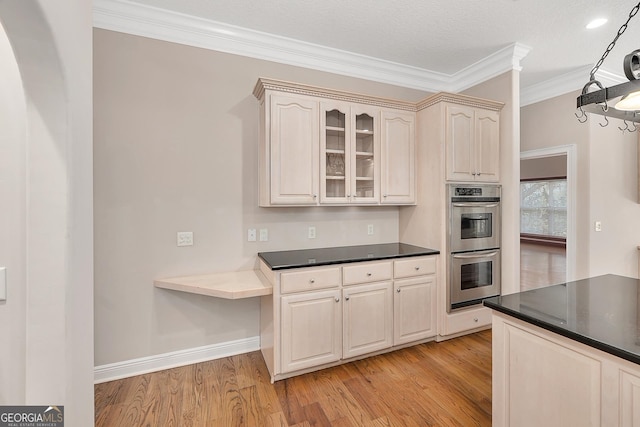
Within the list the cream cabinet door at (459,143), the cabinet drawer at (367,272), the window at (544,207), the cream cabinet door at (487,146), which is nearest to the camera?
the cabinet drawer at (367,272)

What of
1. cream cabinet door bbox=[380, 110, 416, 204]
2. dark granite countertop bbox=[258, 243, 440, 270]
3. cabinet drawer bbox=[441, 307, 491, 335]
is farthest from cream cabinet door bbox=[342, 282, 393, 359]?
cream cabinet door bbox=[380, 110, 416, 204]

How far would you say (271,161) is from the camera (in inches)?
97.6

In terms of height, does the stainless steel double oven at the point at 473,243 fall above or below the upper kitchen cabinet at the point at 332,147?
below

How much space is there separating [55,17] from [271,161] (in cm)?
159

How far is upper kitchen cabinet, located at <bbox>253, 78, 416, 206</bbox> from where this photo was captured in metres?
2.50

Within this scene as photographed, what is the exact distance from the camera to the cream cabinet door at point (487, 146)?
2965 millimetres

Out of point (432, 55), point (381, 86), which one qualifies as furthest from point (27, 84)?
point (432, 55)

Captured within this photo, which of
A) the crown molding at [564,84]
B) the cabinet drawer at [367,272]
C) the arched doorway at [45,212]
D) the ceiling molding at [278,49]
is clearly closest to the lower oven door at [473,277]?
the cabinet drawer at [367,272]

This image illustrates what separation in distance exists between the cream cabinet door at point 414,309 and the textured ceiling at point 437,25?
7.43 ft

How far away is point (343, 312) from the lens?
8.00ft

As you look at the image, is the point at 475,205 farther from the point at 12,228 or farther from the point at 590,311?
the point at 12,228

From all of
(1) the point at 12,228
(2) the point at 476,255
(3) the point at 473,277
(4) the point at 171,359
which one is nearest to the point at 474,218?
(2) the point at 476,255

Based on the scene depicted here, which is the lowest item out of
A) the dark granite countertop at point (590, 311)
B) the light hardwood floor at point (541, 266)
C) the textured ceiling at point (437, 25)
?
the light hardwood floor at point (541, 266)

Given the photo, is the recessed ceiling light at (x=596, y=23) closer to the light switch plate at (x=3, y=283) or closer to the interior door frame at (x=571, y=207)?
the interior door frame at (x=571, y=207)
